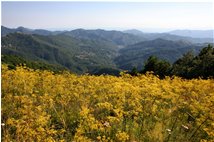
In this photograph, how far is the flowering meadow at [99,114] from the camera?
14.9 feet

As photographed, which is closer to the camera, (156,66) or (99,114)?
(99,114)

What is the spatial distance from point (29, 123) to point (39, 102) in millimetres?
1656

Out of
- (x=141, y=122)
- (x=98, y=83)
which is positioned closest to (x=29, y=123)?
(x=141, y=122)

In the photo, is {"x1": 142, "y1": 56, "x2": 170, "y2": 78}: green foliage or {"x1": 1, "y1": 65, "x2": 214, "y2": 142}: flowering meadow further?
{"x1": 142, "y1": 56, "x2": 170, "y2": 78}: green foliage

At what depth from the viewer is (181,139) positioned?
16.2 feet

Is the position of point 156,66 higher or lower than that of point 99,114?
Result: lower

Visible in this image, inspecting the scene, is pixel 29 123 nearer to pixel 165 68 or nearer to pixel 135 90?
pixel 135 90

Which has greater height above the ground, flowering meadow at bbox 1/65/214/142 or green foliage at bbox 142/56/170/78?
flowering meadow at bbox 1/65/214/142

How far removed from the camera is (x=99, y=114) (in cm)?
573

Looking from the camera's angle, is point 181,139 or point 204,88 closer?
point 181,139

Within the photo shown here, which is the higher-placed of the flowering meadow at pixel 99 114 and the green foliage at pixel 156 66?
the flowering meadow at pixel 99 114

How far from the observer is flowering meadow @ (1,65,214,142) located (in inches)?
179

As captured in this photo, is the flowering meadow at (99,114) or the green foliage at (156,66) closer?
the flowering meadow at (99,114)

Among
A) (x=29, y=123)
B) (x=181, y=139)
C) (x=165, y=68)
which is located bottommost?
(x=165, y=68)
